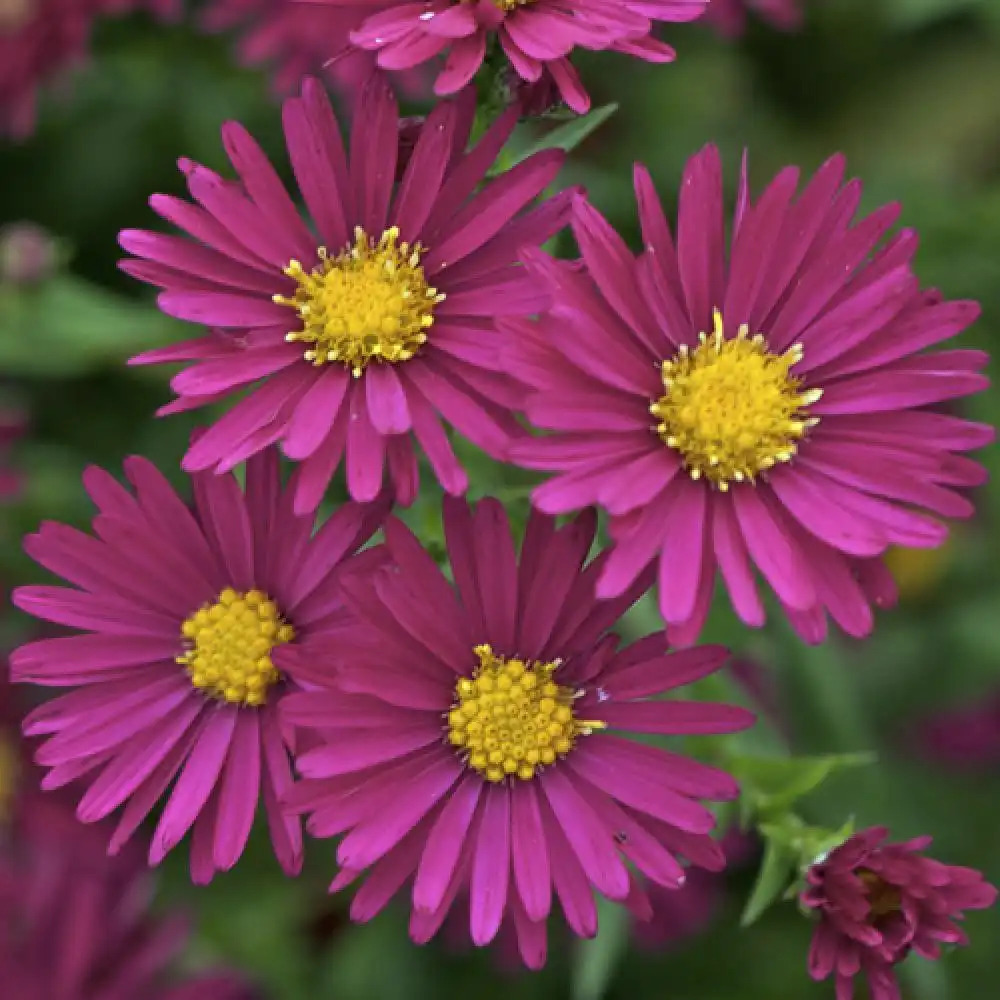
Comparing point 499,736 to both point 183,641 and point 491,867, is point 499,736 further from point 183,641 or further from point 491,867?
point 183,641

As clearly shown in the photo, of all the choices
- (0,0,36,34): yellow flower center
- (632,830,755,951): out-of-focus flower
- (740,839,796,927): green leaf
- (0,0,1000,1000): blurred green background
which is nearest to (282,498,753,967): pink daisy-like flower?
(740,839,796,927): green leaf

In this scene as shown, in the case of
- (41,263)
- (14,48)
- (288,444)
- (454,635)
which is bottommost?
(454,635)

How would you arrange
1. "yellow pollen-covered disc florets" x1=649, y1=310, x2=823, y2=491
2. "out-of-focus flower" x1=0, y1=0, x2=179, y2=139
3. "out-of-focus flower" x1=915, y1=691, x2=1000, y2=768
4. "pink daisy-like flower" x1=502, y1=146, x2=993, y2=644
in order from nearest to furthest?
"pink daisy-like flower" x1=502, y1=146, x2=993, y2=644
"yellow pollen-covered disc florets" x1=649, y1=310, x2=823, y2=491
"out-of-focus flower" x1=0, y1=0, x2=179, y2=139
"out-of-focus flower" x1=915, y1=691, x2=1000, y2=768

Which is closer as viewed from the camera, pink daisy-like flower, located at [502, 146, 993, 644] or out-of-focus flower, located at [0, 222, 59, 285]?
pink daisy-like flower, located at [502, 146, 993, 644]

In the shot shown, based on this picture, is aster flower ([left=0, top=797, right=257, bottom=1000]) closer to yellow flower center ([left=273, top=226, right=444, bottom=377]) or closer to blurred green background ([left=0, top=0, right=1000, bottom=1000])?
blurred green background ([left=0, top=0, right=1000, bottom=1000])

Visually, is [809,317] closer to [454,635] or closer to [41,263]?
[454,635]

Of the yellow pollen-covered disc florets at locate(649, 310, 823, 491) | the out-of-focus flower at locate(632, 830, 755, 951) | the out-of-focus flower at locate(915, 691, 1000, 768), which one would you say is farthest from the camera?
the out-of-focus flower at locate(915, 691, 1000, 768)

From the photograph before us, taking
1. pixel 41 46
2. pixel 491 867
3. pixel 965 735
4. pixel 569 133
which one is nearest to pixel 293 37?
pixel 41 46

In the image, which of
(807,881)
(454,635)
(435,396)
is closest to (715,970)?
(807,881)
